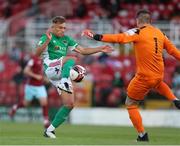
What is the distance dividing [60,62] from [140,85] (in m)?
1.91

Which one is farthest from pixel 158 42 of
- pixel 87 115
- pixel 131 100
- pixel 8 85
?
pixel 8 85

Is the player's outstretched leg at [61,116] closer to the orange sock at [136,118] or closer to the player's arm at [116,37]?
the orange sock at [136,118]

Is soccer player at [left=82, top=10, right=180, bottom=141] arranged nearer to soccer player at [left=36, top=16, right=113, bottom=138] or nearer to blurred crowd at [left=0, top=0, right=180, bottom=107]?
soccer player at [left=36, top=16, right=113, bottom=138]

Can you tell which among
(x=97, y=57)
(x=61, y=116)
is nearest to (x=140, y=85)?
(x=61, y=116)

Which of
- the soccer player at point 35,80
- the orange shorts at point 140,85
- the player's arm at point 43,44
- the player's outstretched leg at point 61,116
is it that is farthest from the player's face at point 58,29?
the soccer player at point 35,80

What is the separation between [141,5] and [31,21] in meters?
4.78

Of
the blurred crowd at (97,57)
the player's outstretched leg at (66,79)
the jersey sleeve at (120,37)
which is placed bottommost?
the blurred crowd at (97,57)

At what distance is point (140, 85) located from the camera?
557 inches

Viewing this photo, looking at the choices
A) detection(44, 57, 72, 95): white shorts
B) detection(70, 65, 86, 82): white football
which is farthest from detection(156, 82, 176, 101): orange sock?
detection(44, 57, 72, 95): white shorts

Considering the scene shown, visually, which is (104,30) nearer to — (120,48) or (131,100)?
(120,48)

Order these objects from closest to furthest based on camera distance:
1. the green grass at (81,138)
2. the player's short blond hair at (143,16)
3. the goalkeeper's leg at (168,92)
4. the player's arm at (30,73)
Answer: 1. the green grass at (81,138)
2. the player's short blond hair at (143,16)
3. the goalkeeper's leg at (168,92)
4. the player's arm at (30,73)

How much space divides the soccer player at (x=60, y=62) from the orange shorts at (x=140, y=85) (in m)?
1.05

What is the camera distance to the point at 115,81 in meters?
25.5

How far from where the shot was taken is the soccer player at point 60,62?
1465 cm
